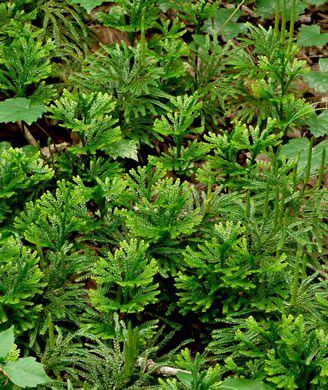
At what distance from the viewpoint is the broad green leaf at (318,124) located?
3.14m

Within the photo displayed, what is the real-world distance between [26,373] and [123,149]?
Result: 167 centimetres

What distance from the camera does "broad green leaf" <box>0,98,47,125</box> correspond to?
2773 mm

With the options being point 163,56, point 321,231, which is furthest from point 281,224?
point 163,56

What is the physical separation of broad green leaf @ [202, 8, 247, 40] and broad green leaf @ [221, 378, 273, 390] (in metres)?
2.72

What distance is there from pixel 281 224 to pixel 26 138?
70.2 inches

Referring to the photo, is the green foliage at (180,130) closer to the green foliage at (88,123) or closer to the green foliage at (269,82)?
the green foliage at (88,123)

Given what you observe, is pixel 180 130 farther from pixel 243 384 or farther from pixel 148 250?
pixel 243 384

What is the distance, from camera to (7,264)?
2.35 metres

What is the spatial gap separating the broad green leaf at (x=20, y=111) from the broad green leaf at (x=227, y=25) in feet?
5.77

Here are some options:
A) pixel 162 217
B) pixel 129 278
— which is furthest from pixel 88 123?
pixel 129 278

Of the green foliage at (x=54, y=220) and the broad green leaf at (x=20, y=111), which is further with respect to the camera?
the broad green leaf at (x=20, y=111)

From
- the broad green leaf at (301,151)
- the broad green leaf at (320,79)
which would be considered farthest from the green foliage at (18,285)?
the broad green leaf at (320,79)

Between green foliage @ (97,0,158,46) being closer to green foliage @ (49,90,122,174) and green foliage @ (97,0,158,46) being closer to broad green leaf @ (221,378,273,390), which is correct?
green foliage @ (49,90,122,174)

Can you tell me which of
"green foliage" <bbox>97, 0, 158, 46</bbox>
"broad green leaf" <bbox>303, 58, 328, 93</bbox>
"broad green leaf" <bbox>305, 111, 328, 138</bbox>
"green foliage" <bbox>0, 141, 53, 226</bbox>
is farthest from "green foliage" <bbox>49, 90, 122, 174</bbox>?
"broad green leaf" <bbox>303, 58, 328, 93</bbox>
